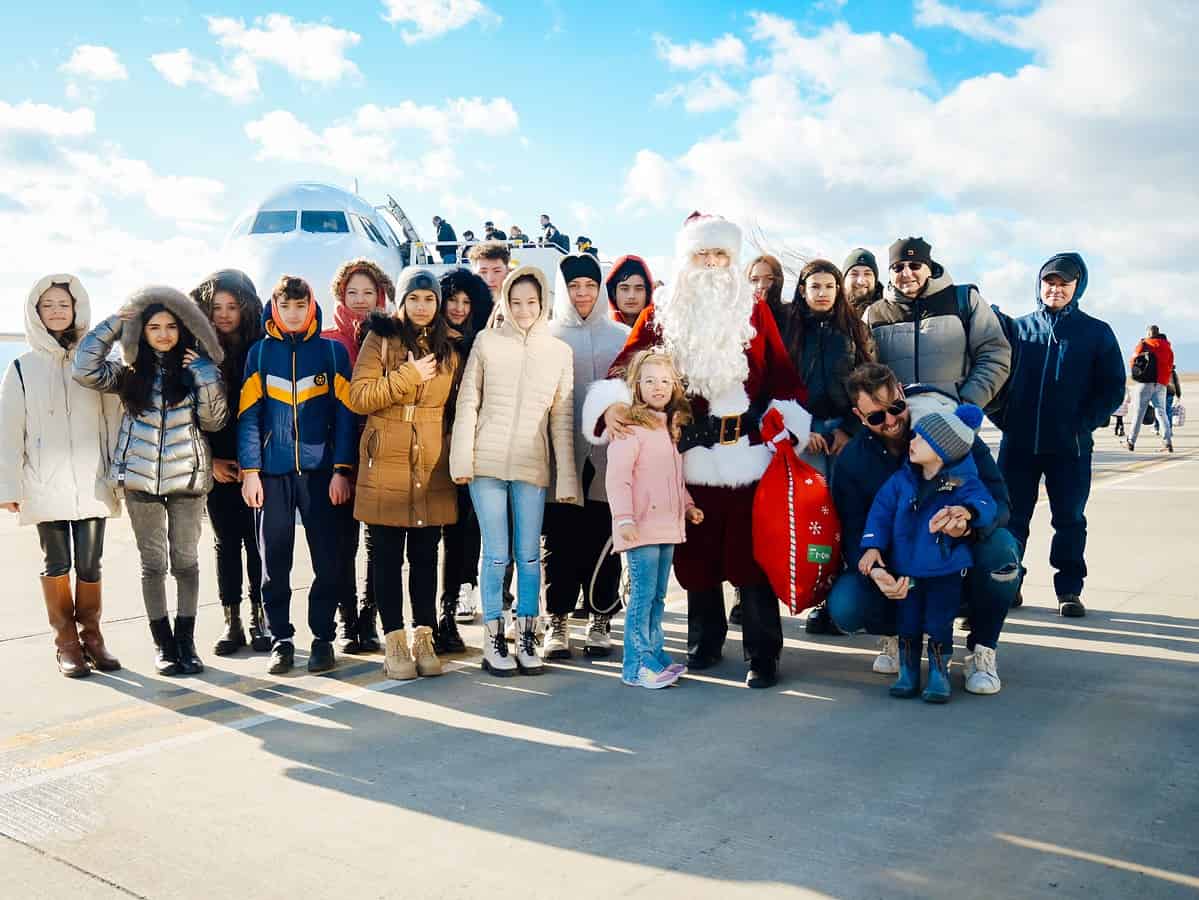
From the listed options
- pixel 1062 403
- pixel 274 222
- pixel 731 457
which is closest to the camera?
pixel 731 457

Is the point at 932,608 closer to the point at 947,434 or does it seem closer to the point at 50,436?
the point at 947,434

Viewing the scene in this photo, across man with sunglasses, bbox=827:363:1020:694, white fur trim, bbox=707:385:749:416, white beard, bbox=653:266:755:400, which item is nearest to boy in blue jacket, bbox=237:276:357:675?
white beard, bbox=653:266:755:400

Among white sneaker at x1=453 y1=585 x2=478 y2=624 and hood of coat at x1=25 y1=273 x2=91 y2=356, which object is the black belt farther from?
hood of coat at x1=25 y1=273 x2=91 y2=356

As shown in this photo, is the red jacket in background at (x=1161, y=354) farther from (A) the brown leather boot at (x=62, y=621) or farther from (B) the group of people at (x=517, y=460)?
(A) the brown leather boot at (x=62, y=621)

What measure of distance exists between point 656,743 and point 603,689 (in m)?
0.79

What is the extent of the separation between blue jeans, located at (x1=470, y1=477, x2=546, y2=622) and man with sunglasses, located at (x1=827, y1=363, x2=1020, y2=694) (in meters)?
1.41

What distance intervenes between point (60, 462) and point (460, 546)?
196cm

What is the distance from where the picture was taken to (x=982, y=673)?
4707 mm

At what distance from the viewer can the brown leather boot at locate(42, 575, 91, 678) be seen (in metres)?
5.09

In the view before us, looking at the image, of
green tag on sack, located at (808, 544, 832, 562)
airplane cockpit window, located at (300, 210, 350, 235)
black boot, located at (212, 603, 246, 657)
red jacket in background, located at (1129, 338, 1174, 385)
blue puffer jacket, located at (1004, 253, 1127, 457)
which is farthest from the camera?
airplane cockpit window, located at (300, 210, 350, 235)

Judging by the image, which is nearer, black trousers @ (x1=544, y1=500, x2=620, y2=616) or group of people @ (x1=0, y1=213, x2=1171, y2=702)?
group of people @ (x1=0, y1=213, x2=1171, y2=702)

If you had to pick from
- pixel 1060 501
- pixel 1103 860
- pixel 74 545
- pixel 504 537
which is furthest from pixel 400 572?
pixel 1060 501

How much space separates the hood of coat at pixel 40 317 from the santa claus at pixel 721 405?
2476mm

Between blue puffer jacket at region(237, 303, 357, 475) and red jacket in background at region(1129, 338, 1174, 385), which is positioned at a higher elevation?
red jacket in background at region(1129, 338, 1174, 385)
